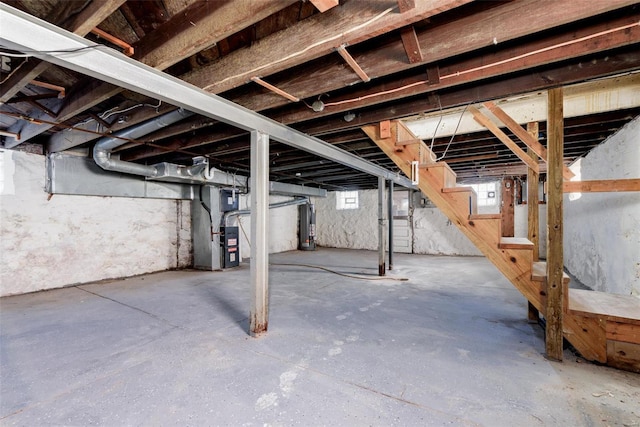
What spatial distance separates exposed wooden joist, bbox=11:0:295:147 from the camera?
124cm

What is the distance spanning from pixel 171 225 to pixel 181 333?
11.3ft

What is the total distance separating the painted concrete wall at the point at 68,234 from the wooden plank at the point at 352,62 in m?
4.56

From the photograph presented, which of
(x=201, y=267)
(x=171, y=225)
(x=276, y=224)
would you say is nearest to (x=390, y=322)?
(x=201, y=267)

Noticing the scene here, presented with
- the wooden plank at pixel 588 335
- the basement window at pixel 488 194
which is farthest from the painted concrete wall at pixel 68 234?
the basement window at pixel 488 194

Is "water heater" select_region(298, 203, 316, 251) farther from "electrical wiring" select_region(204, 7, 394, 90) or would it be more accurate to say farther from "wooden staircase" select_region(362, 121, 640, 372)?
"electrical wiring" select_region(204, 7, 394, 90)

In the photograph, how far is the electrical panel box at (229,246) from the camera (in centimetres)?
531

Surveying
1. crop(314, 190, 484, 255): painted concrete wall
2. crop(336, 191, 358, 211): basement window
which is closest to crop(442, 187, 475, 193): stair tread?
crop(314, 190, 484, 255): painted concrete wall

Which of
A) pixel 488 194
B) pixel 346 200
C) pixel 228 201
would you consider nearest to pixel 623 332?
pixel 228 201

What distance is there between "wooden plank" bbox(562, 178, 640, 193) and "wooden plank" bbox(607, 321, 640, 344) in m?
0.85

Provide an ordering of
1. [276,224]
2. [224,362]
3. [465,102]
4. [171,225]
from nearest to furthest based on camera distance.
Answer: [224,362] < [465,102] < [171,225] < [276,224]

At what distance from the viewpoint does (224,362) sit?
6.23 feet

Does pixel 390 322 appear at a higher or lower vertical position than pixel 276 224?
lower

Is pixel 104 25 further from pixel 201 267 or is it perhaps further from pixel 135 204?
pixel 201 267

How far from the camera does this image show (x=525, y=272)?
212cm
